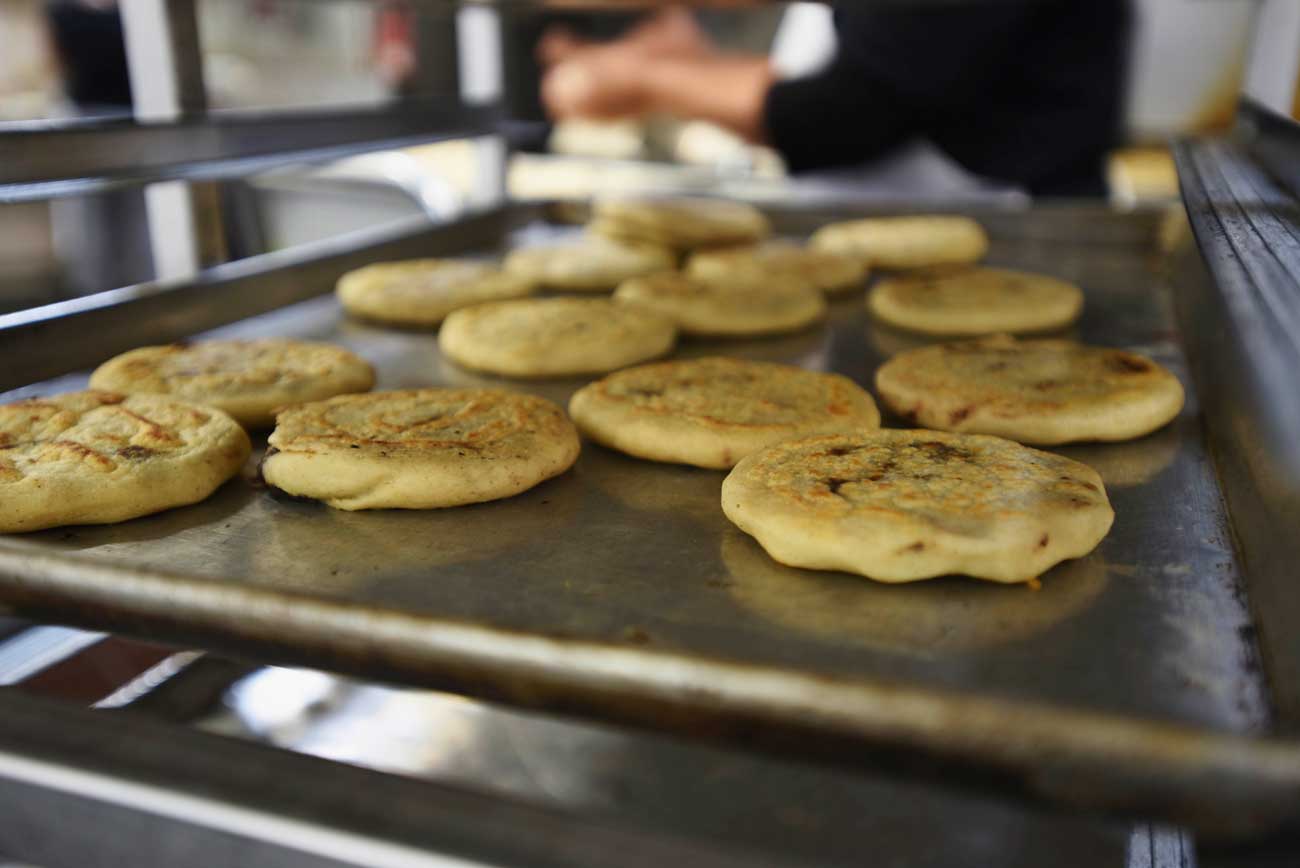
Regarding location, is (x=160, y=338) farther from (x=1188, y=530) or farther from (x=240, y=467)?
(x=1188, y=530)

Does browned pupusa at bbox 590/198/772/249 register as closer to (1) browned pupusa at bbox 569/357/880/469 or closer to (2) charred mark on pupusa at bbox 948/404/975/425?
(1) browned pupusa at bbox 569/357/880/469

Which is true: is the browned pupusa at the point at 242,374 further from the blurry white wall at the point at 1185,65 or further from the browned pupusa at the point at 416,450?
the blurry white wall at the point at 1185,65

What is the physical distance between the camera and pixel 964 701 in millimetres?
923

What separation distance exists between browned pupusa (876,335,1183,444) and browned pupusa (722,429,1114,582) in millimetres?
206

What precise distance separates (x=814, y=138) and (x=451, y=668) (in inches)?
140

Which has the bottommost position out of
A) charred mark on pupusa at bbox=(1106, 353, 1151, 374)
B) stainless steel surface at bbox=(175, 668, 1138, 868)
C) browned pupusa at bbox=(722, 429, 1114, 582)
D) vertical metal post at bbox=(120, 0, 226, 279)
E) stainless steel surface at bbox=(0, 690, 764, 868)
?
stainless steel surface at bbox=(175, 668, 1138, 868)

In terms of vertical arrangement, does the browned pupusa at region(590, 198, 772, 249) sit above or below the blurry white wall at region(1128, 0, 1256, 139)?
below

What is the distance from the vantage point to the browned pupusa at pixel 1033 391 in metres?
1.77

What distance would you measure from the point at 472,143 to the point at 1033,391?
8.44 feet

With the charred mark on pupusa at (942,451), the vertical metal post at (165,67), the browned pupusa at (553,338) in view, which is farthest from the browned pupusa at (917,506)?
the vertical metal post at (165,67)

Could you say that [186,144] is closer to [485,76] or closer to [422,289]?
[422,289]

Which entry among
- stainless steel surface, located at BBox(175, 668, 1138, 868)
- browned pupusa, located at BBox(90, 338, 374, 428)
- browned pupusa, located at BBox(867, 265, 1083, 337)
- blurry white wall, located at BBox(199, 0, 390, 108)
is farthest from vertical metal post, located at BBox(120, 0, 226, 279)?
blurry white wall, located at BBox(199, 0, 390, 108)

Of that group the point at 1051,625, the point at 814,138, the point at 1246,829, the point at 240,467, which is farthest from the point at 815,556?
the point at 814,138

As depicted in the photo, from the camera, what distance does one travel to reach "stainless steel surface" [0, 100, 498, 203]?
77.4 inches
